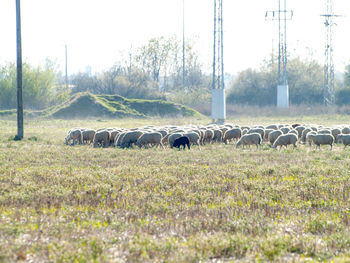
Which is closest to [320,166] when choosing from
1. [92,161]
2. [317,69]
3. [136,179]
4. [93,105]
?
[136,179]

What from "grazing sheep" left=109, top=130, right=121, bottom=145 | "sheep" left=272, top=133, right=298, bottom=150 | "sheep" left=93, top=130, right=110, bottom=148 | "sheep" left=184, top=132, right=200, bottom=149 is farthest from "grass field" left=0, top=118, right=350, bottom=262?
"grazing sheep" left=109, top=130, right=121, bottom=145

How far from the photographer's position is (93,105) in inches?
2152

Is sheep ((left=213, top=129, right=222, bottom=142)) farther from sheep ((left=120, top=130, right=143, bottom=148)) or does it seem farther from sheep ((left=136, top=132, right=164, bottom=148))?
sheep ((left=120, top=130, right=143, bottom=148))

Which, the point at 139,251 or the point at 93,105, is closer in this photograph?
the point at 139,251

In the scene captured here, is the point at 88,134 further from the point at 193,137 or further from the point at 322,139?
the point at 322,139

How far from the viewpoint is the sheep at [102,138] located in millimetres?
22938

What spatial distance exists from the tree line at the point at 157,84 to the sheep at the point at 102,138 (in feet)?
137

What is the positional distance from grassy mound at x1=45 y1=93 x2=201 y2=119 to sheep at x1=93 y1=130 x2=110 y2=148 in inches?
1158

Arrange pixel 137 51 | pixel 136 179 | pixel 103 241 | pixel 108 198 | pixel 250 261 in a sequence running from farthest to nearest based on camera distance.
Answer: pixel 137 51
pixel 136 179
pixel 108 198
pixel 103 241
pixel 250 261

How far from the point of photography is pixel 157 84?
81438mm

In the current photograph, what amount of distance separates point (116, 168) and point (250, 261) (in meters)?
8.04

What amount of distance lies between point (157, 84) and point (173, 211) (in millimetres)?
73621

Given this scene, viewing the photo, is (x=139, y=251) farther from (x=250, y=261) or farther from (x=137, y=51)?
(x=137, y=51)

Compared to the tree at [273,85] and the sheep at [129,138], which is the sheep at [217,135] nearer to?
the sheep at [129,138]
